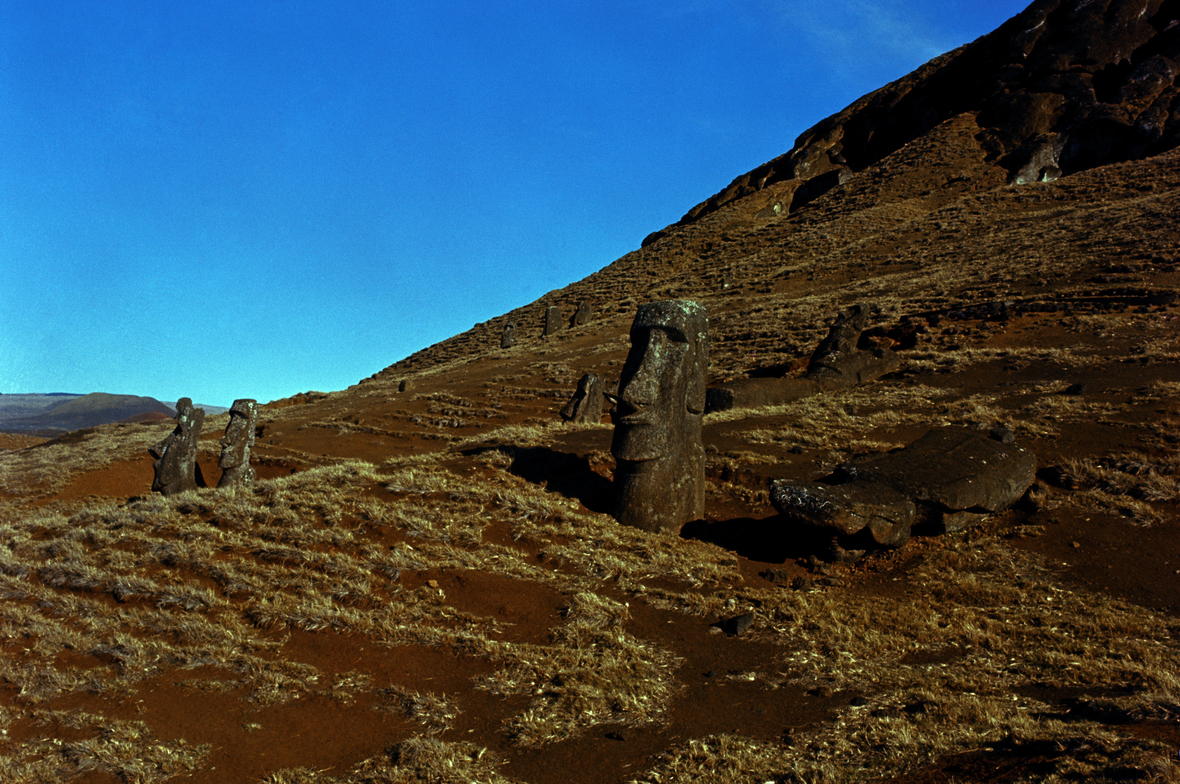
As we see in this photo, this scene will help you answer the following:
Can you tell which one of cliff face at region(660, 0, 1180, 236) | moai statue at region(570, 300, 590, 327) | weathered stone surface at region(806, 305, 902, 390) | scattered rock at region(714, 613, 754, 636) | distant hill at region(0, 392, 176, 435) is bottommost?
scattered rock at region(714, 613, 754, 636)

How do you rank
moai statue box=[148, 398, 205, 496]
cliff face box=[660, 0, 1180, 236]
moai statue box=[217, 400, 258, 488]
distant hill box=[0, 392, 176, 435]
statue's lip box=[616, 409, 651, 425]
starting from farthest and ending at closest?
distant hill box=[0, 392, 176, 435], cliff face box=[660, 0, 1180, 236], moai statue box=[148, 398, 205, 496], moai statue box=[217, 400, 258, 488], statue's lip box=[616, 409, 651, 425]

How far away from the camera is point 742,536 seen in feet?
30.9

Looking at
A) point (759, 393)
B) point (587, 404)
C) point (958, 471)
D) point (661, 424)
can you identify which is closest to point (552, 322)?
point (587, 404)

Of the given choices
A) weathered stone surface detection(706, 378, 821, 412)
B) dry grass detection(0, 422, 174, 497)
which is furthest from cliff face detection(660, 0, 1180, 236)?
dry grass detection(0, 422, 174, 497)

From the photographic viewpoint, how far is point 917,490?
854 cm

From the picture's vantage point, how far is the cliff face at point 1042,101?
45.4 m

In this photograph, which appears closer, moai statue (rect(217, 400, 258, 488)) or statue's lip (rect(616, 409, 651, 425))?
statue's lip (rect(616, 409, 651, 425))

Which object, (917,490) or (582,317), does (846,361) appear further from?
(582,317)

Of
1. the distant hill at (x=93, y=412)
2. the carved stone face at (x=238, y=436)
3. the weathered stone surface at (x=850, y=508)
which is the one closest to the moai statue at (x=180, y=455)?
the carved stone face at (x=238, y=436)

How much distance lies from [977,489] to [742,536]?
3.05 m

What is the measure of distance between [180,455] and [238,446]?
4.35 feet

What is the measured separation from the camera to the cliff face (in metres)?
45.4

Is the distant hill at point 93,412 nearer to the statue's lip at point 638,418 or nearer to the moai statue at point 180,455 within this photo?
the moai statue at point 180,455

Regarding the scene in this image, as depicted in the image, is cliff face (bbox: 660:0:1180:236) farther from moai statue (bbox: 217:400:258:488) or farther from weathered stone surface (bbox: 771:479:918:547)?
moai statue (bbox: 217:400:258:488)
